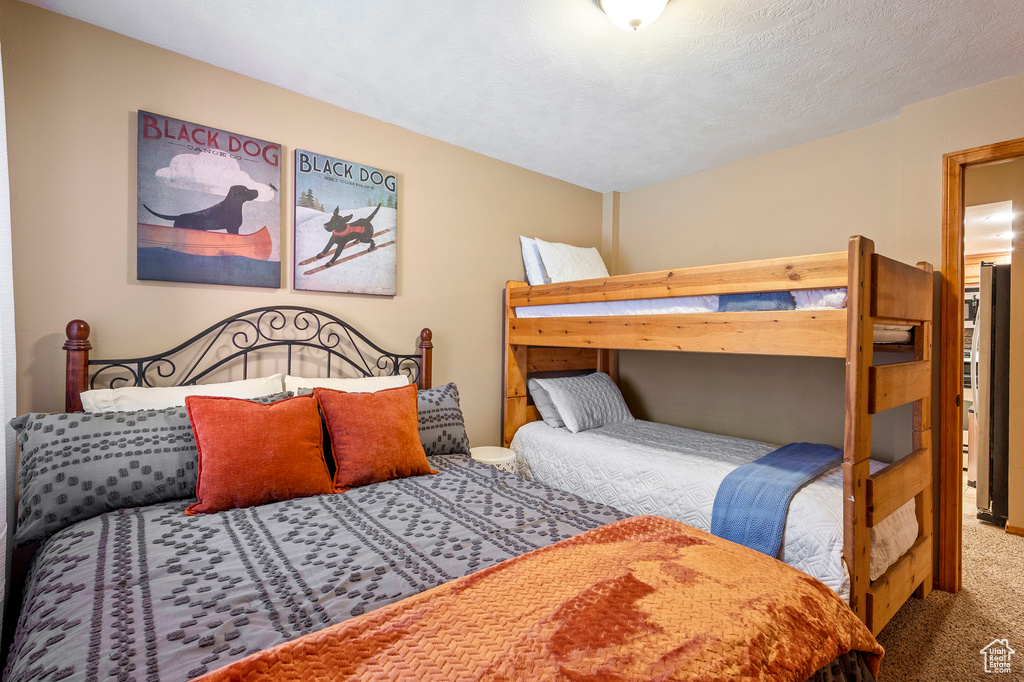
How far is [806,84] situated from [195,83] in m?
2.81

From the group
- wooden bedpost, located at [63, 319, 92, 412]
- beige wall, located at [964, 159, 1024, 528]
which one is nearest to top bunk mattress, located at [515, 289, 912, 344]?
beige wall, located at [964, 159, 1024, 528]

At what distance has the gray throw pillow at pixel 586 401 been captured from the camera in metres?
3.03

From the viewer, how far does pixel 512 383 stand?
10.6ft

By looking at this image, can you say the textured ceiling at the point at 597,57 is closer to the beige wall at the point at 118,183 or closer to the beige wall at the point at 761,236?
the beige wall at the point at 118,183

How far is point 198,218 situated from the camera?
2113 millimetres

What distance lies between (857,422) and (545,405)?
181 centimetres

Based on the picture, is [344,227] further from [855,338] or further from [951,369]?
[951,369]

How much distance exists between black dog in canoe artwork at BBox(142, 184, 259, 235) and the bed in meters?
0.59

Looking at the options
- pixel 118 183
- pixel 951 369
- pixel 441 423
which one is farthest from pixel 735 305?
pixel 118 183

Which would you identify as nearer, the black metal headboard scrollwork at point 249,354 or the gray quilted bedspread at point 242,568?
the gray quilted bedspread at point 242,568

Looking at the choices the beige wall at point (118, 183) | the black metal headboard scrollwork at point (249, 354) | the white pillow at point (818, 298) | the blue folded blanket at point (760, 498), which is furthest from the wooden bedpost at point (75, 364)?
the white pillow at point (818, 298)

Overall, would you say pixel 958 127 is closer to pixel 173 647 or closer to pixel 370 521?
pixel 370 521

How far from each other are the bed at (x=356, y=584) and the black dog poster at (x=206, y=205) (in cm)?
47

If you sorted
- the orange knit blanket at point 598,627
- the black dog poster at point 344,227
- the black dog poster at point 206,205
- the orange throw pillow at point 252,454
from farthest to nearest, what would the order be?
the black dog poster at point 344,227 → the black dog poster at point 206,205 → the orange throw pillow at point 252,454 → the orange knit blanket at point 598,627
